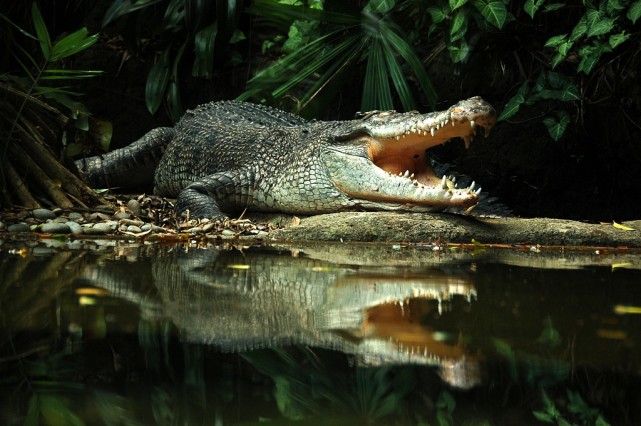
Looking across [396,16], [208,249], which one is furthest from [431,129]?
[396,16]

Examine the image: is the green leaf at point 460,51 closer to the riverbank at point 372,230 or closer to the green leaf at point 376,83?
the green leaf at point 376,83

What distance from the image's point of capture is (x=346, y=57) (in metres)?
7.63

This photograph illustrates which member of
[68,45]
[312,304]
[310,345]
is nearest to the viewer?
[310,345]

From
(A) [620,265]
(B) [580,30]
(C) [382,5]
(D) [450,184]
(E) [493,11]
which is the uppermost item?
(C) [382,5]

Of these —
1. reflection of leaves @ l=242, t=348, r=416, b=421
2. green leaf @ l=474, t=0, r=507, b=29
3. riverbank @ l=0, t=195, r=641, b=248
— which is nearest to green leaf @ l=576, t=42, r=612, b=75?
green leaf @ l=474, t=0, r=507, b=29

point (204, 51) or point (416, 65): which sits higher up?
point (204, 51)

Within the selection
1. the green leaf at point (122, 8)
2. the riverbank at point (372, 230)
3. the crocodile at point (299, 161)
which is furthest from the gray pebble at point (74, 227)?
the green leaf at point (122, 8)

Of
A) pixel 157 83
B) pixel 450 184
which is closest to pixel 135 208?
pixel 450 184

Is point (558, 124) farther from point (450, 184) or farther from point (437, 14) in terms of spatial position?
Result: point (450, 184)

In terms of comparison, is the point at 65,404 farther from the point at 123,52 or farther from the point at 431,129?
the point at 123,52

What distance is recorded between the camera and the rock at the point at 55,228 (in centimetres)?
477

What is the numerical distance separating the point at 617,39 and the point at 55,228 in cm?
496

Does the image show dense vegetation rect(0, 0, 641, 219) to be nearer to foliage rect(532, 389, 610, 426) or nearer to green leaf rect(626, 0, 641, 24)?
green leaf rect(626, 0, 641, 24)

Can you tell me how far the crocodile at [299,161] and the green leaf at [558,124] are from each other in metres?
1.62
